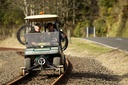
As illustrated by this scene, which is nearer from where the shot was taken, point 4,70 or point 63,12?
point 4,70

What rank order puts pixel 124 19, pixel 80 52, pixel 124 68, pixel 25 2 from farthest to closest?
pixel 124 19
pixel 25 2
pixel 80 52
pixel 124 68

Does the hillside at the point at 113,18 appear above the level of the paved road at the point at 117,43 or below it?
above

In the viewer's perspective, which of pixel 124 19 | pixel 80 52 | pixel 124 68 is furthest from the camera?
pixel 124 19

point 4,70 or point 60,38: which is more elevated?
point 60,38

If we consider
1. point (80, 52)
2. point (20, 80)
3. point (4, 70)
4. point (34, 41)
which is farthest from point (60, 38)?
point (80, 52)

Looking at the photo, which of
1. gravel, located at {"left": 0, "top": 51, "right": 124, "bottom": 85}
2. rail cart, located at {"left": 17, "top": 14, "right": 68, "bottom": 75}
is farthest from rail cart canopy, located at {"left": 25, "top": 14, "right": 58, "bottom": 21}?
gravel, located at {"left": 0, "top": 51, "right": 124, "bottom": 85}

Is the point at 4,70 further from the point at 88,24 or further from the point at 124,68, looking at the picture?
the point at 88,24

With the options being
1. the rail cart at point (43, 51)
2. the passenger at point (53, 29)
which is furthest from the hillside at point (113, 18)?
the rail cart at point (43, 51)

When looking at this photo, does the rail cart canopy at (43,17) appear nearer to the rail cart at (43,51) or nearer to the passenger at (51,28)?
the rail cart at (43,51)

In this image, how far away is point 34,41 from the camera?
1455 cm

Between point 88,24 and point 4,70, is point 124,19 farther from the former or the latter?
point 4,70

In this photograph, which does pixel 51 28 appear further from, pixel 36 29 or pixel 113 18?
pixel 113 18

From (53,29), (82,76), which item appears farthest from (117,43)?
(53,29)

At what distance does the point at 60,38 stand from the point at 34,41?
1062 mm
